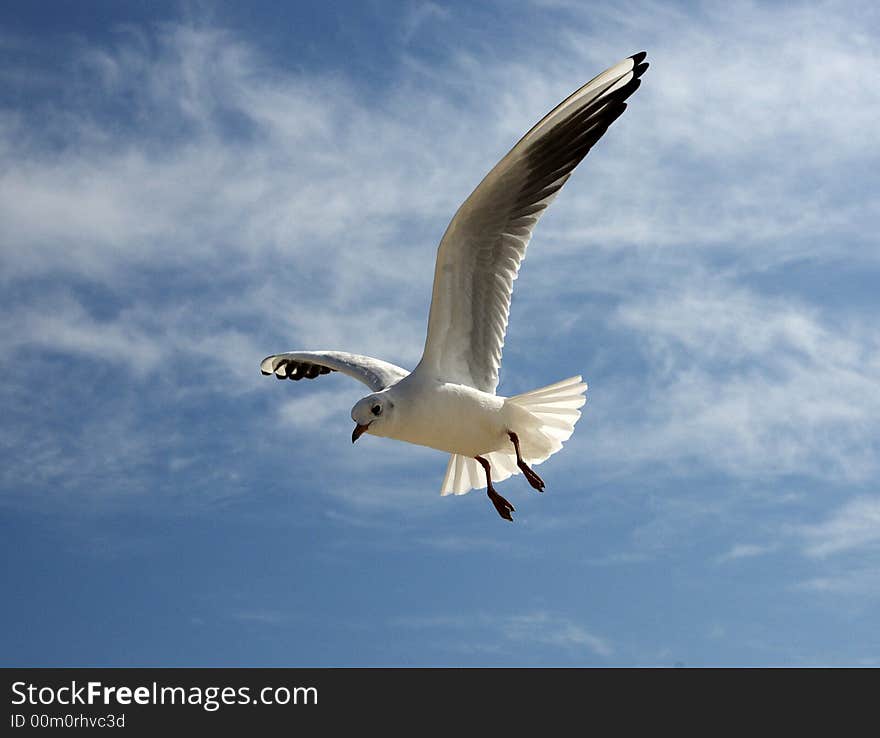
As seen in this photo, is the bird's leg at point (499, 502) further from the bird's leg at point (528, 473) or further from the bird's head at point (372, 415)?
the bird's head at point (372, 415)

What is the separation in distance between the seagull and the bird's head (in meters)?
0.02

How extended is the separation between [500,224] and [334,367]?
8.25 feet

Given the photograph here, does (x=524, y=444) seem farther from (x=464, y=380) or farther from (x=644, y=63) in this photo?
(x=644, y=63)

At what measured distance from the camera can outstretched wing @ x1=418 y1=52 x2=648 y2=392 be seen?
1034cm

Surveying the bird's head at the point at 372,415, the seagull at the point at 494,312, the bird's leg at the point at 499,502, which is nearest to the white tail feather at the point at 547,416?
the seagull at the point at 494,312

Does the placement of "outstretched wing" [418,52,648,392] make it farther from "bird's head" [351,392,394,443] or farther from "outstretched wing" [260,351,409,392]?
"outstretched wing" [260,351,409,392]

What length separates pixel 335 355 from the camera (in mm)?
12078

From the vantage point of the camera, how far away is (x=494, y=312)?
10680 mm

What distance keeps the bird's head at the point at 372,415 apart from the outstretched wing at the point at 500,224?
683 mm

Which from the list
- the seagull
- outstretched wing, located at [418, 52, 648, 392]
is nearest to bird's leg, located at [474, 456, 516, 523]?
the seagull

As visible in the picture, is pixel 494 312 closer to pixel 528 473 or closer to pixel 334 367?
pixel 528 473

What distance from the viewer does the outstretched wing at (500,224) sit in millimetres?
10344
